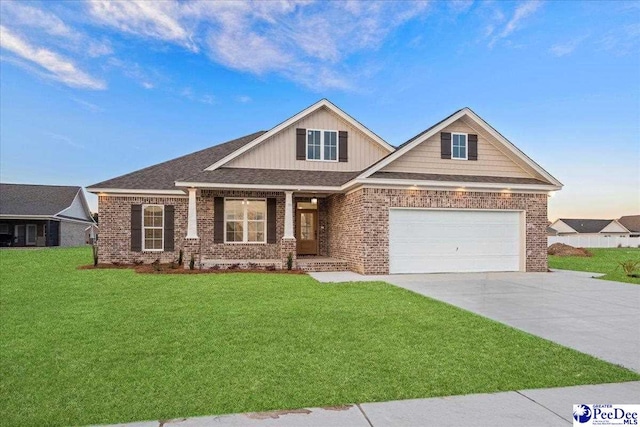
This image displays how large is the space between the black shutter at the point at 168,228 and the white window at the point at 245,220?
7.84 ft

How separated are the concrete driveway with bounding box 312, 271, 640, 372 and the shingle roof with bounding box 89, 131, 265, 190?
25.6 feet

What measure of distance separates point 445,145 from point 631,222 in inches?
2887

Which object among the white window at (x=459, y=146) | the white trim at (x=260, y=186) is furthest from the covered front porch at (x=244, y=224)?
the white window at (x=459, y=146)

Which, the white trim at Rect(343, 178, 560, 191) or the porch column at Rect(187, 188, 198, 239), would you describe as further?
the porch column at Rect(187, 188, 198, 239)

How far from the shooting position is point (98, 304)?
7988 millimetres

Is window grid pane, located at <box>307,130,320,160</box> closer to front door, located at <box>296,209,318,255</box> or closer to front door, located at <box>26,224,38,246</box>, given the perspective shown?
front door, located at <box>296,209,318,255</box>

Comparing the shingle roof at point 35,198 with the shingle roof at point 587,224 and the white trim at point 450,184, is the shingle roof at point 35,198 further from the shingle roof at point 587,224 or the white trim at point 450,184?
the shingle roof at point 587,224

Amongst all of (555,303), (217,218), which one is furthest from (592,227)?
(217,218)

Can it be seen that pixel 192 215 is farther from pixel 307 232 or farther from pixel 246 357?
pixel 246 357

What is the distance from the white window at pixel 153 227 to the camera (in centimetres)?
1595

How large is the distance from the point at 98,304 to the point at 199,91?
49.4ft

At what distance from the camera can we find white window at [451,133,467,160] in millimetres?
14547

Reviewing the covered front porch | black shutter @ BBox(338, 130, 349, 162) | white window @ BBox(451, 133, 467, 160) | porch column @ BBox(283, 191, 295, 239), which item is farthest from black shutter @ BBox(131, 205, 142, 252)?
white window @ BBox(451, 133, 467, 160)

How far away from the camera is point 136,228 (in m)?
15.8
